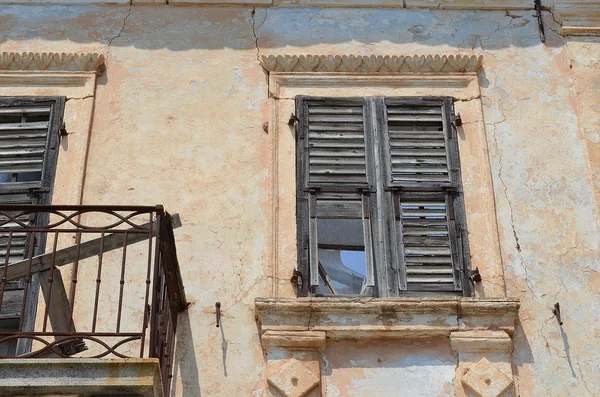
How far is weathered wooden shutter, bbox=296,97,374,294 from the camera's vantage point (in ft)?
23.3

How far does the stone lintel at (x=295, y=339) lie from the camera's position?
6613mm

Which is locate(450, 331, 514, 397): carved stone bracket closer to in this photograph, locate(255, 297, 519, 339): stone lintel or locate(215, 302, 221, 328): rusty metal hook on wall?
locate(255, 297, 519, 339): stone lintel

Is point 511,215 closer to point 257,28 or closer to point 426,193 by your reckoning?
point 426,193

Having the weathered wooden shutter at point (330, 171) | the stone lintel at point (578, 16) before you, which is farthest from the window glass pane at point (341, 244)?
the stone lintel at point (578, 16)

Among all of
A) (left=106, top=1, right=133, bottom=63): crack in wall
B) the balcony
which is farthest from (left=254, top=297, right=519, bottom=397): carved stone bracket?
(left=106, top=1, right=133, bottom=63): crack in wall

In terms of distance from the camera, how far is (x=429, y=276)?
23.0 feet

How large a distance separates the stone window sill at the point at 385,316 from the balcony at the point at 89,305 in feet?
2.08

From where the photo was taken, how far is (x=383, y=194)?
7.33m

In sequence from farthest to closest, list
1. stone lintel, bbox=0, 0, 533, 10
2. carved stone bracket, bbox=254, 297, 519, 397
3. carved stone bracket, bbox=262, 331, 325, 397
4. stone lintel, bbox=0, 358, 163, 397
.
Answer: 1. stone lintel, bbox=0, 0, 533, 10
2. carved stone bracket, bbox=254, 297, 519, 397
3. carved stone bracket, bbox=262, 331, 325, 397
4. stone lintel, bbox=0, 358, 163, 397

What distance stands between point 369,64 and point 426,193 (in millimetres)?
1127

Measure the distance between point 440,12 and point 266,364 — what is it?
319 centimetres

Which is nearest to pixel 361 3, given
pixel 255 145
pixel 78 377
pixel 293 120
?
pixel 293 120

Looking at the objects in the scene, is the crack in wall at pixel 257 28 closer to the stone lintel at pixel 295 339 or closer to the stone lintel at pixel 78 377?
the stone lintel at pixel 295 339

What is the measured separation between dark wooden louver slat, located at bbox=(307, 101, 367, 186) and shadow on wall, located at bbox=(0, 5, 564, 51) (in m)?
0.61
